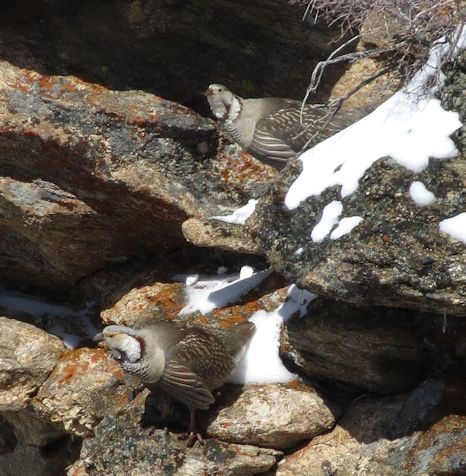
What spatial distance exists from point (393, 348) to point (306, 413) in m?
0.90

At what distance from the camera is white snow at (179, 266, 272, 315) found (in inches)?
337

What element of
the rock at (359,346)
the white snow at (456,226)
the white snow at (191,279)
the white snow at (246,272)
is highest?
the white snow at (456,226)

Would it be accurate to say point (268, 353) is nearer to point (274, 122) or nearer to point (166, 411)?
point (166, 411)

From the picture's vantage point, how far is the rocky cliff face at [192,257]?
6496 mm

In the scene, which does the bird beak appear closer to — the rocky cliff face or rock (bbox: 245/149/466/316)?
the rocky cliff face

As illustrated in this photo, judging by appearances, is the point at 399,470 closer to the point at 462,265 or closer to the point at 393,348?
the point at 393,348

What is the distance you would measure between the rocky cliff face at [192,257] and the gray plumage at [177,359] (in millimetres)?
306

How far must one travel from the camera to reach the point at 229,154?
883 centimetres

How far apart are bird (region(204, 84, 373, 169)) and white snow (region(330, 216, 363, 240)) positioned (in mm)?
1110

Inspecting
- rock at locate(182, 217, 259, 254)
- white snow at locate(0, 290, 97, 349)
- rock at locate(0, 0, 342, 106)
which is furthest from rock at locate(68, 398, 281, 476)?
rock at locate(0, 0, 342, 106)


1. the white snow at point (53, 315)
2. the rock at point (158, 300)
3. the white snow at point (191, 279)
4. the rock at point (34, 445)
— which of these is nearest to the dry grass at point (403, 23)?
the rock at point (158, 300)

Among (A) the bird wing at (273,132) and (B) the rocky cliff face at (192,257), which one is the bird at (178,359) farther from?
(A) the bird wing at (273,132)

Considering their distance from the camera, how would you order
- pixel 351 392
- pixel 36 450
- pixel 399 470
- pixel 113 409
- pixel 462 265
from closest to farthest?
pixel 462 265 < pixel 399 470 < pixel 351 392 < pixel 113 409 < pixel 36 450

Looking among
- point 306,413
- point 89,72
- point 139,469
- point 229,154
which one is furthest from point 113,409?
point 89,72
